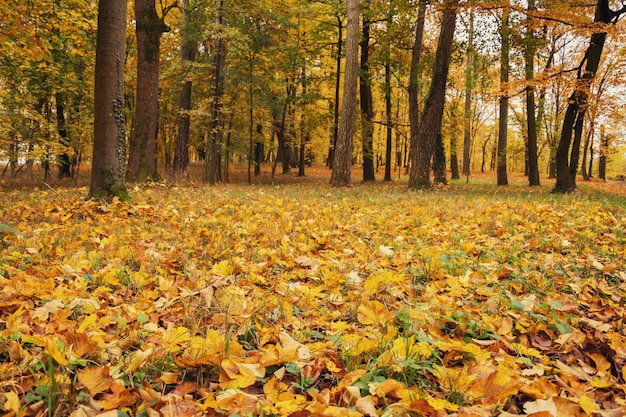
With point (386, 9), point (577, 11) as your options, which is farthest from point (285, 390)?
point (386, 9)

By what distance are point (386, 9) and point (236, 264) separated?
14354 mm

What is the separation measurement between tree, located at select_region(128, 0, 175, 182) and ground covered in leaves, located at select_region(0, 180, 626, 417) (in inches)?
263

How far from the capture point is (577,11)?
Result: 35.5 ft

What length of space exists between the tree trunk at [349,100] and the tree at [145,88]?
5059 mm

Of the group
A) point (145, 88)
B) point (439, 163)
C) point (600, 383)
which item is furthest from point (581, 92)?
point (145, 88)

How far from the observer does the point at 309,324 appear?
200 cm

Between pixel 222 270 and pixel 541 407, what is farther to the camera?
pixel 222 270

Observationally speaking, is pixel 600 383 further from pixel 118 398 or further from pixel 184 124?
pixel 184 124

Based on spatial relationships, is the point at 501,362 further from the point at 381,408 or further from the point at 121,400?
the point at 121,400

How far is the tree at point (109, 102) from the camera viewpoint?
514 centimetres

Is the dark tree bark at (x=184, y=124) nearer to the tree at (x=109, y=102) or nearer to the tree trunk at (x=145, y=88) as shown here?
the tree trunk at (x=145, y=88)

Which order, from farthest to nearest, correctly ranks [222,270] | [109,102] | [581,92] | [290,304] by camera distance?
[581,92]
[109,102]
[222,270]
[290,304]

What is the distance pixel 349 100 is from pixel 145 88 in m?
5.64

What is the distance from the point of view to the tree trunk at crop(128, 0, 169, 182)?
32.0ft
